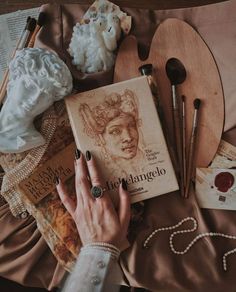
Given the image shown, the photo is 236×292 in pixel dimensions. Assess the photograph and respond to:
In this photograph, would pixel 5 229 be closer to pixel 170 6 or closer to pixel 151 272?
pixel 151 272

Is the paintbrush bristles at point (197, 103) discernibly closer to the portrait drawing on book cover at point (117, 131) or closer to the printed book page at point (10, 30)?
the portrait drawing on book cover at point (117, 131)

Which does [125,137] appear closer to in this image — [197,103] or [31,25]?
[197,103]

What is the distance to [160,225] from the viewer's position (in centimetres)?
75

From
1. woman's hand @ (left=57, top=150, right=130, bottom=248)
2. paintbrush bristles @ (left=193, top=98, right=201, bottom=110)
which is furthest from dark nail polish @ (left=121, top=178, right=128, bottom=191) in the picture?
paintbrush bristles @ (left=193, top=98, right=201, bottom=110)

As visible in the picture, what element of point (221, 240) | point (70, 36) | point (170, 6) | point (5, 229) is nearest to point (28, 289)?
point (5, 229)

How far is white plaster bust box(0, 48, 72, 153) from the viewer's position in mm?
732

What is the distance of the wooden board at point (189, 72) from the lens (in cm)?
79

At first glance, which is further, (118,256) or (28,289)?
(28,289)

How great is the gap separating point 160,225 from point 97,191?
0.15 metres

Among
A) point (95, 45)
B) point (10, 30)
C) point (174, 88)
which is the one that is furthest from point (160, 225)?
point (10, 30)

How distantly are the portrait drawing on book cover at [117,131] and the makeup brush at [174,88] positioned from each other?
0.26 feet

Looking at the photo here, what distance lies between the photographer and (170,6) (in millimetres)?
1061

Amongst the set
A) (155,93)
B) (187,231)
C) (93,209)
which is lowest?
(187,231)

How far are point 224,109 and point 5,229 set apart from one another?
52 centimetres
